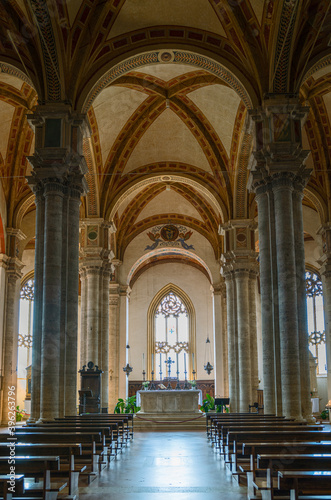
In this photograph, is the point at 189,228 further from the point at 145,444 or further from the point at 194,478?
the point at 194,478

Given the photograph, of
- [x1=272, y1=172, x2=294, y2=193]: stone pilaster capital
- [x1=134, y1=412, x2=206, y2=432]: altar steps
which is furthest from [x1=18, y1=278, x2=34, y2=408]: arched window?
[x1=272, y1=172, x2=294, y2=193]: stone pilaster capital

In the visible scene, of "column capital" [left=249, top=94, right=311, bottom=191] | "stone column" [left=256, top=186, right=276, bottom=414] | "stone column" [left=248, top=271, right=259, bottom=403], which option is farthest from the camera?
"stone column" [left=248, top=271, right=259, bottom=403]

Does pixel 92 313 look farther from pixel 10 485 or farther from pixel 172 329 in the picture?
pixel 10 485

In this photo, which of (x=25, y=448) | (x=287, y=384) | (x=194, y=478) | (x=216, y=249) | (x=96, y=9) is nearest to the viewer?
(x=25, y=448)

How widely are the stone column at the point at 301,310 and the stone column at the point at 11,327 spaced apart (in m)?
12.9

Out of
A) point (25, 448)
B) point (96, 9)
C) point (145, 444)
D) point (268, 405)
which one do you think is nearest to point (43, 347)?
point (145, 444)

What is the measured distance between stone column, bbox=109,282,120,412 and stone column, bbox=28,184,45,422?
16.3m

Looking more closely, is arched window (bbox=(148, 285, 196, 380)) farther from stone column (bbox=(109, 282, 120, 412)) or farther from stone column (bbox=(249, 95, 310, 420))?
stone column (bbox=(249, 95, 310, 420))

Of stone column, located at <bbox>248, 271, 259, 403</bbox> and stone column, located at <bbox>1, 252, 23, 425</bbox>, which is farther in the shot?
stone column, located at <bbox>248, 271, 259, 403</bbox>

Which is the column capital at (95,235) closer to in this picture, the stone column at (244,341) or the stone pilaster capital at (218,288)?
the stone column at (244,341)

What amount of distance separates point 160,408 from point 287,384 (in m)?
11.5

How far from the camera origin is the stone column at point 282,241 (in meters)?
13.2

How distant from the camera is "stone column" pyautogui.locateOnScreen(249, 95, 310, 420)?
13.2 meters

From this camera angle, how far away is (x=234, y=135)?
21500 mm
